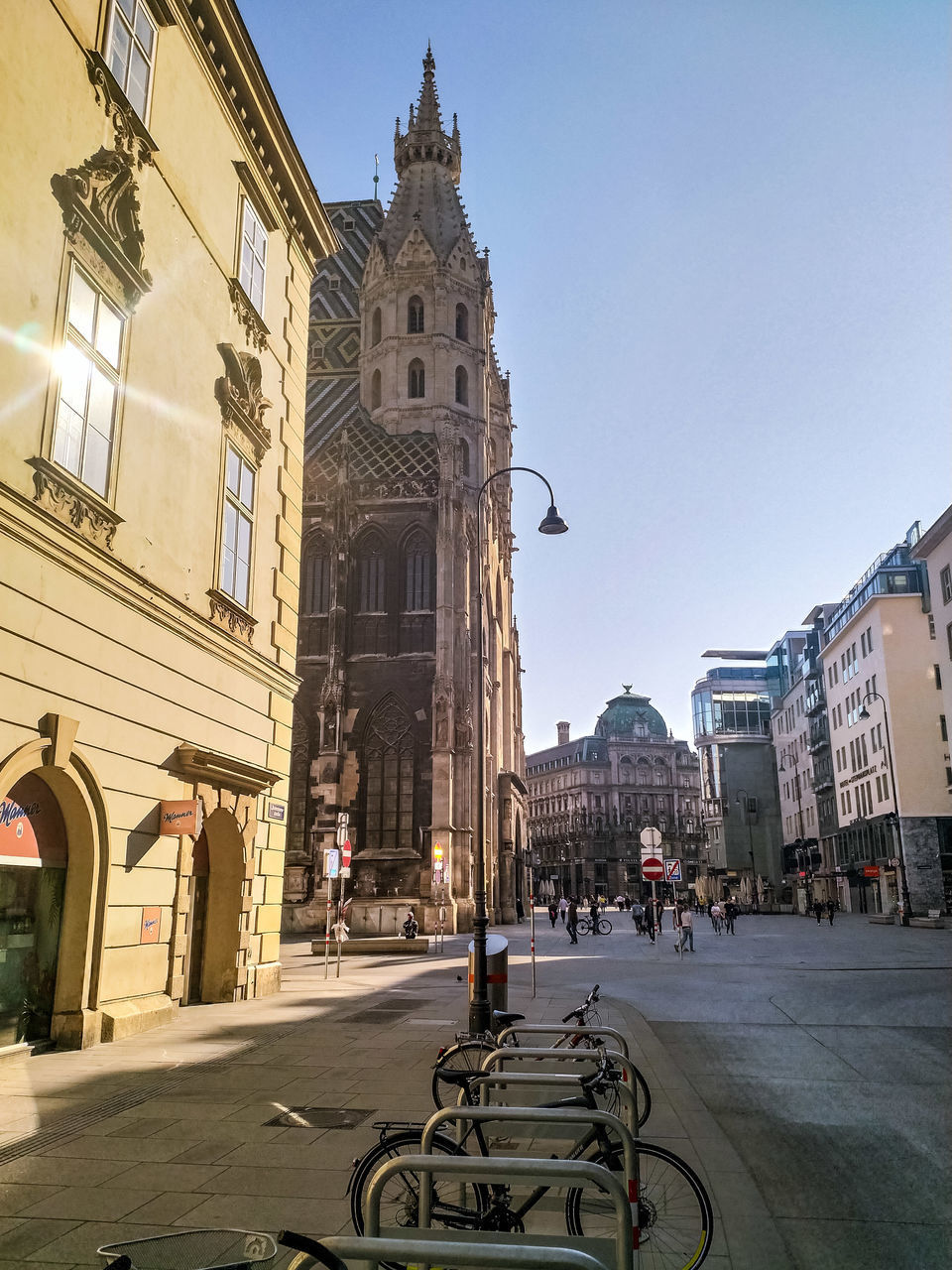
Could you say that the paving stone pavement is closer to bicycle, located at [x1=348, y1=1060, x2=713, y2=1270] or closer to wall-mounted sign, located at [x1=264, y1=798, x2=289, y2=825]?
bicycle, located at [x1=348, y1=1060, x2=713, y2=1270]

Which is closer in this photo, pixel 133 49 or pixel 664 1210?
pixel 664 1210

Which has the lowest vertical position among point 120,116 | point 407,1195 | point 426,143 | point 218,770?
point 407,1195

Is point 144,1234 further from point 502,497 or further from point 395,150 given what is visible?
point 502,497

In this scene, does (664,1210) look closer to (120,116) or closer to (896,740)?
(120,116)

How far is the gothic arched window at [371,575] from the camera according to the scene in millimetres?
47875

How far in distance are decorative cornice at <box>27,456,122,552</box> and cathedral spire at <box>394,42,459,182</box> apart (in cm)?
5528

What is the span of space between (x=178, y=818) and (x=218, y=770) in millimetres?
1407

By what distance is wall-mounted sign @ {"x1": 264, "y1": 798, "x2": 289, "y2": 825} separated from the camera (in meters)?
17.5

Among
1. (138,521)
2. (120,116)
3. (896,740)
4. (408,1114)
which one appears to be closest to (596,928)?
(896,740)

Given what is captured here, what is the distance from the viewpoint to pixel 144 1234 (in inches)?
216

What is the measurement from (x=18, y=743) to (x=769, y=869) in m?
99.1

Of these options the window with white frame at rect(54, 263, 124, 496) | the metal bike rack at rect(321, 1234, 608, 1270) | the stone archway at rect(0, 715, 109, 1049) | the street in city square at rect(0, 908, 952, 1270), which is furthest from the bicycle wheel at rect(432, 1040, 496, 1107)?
the window with white frame at rect(54, 263, 124, 496)

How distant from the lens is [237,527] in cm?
1666

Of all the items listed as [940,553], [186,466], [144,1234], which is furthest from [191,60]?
[940,553]
